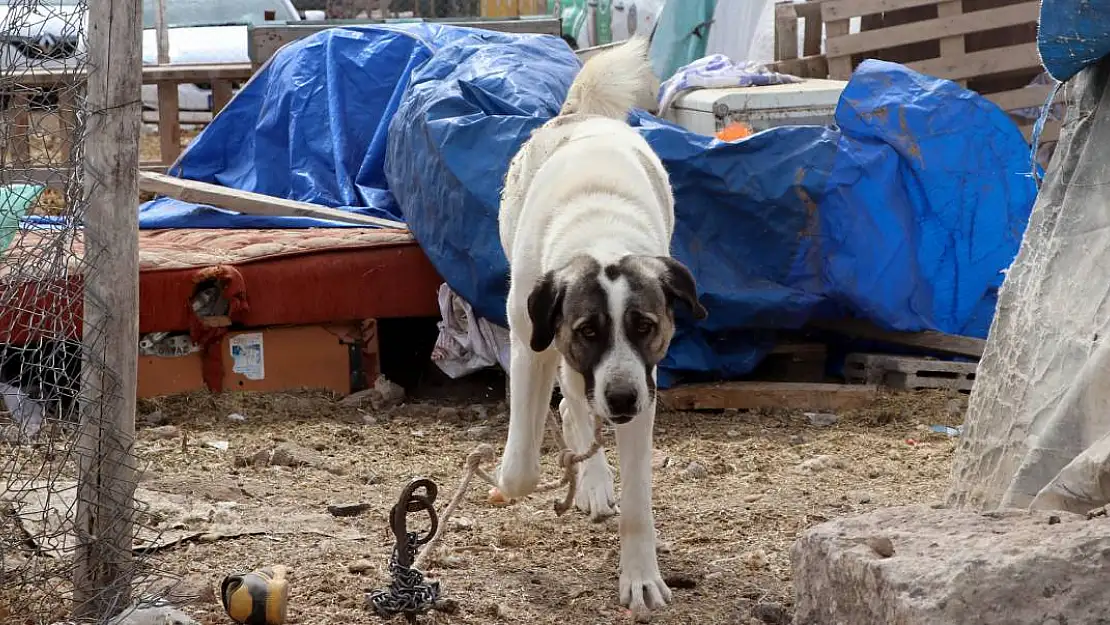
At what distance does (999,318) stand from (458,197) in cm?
300

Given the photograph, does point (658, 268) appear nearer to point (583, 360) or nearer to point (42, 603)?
point (583, 360)

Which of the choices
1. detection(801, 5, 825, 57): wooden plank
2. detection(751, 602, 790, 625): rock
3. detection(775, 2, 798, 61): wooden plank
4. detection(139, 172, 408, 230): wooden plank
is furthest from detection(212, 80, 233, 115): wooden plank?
detection(751, 602, 790, 625): rock

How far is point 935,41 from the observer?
9.32 meters

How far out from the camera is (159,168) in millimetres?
10141

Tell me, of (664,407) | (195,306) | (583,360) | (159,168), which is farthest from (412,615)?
(159,168)

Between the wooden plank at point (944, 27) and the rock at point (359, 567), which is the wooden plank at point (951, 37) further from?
the rock at point (359, 567)

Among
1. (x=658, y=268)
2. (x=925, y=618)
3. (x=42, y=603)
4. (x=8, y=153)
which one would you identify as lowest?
(x=42, y=603)

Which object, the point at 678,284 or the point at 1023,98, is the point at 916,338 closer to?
the point at 678,284

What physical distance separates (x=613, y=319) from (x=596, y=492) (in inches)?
48.6

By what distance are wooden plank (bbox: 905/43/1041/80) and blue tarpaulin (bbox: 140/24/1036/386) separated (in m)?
2.70

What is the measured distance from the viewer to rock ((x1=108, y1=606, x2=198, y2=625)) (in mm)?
2939

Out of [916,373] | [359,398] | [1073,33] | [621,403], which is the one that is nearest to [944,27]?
[916,373]

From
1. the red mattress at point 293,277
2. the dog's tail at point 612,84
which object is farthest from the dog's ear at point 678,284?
the red mattress at point 293,277

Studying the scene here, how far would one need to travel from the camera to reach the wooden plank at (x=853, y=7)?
9.06m
